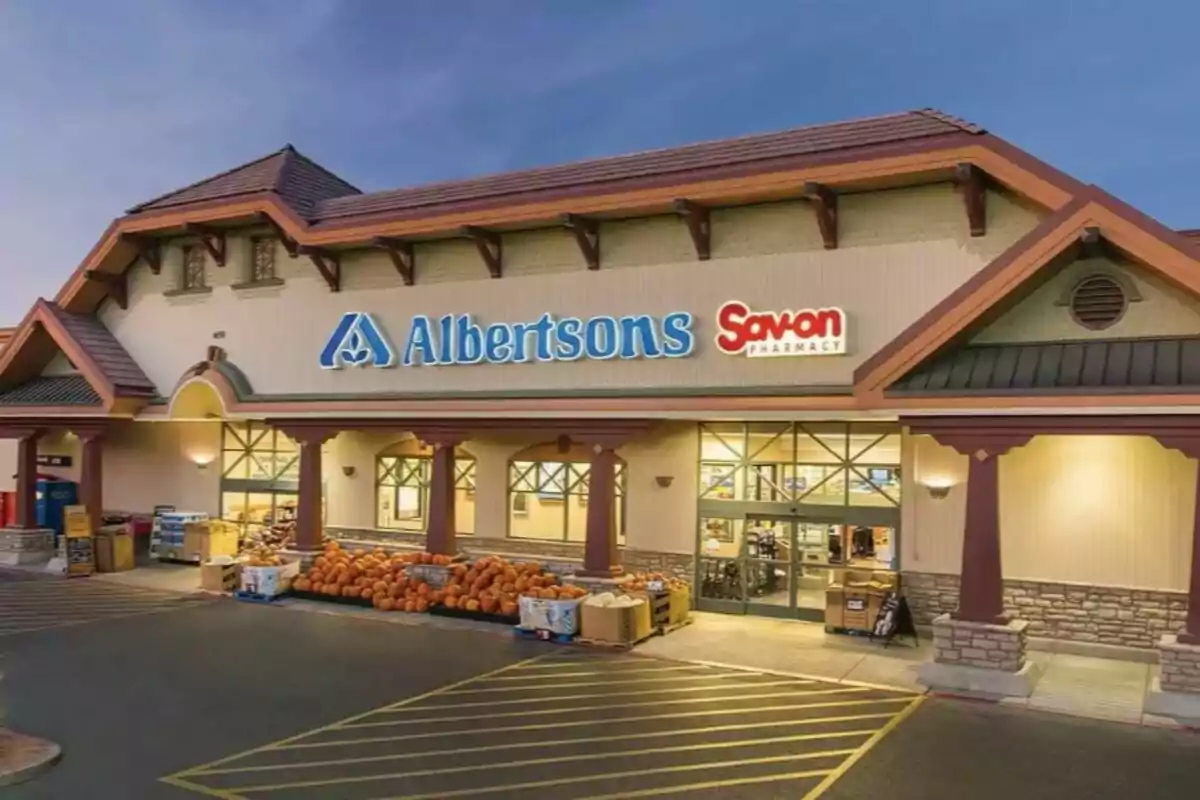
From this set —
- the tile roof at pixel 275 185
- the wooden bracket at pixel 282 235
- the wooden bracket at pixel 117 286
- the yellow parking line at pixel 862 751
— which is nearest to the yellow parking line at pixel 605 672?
the yellow parking line at pixel 862 751

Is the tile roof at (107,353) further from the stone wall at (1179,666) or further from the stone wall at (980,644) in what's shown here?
the stone wall at (1179,666)

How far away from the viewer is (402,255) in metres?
21.3

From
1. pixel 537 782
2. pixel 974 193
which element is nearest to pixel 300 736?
pixel 537 782

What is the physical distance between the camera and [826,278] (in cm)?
1709

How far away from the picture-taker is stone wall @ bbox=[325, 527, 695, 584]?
65.5ft

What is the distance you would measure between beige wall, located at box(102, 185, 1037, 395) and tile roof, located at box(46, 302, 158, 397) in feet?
1.25

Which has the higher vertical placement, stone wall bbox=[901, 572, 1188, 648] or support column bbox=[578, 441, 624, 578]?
support column bbox=[578, 441, 624, 578]

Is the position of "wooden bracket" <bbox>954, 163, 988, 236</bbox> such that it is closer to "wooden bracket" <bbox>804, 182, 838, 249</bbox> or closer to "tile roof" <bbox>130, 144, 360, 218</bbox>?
"wooden bracket" <bbox>804, 182, 838, 249</bbox>

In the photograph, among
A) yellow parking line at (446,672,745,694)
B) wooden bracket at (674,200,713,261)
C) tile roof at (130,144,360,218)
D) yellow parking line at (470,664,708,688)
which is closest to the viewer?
yellow parking line at (446,672,745,694)

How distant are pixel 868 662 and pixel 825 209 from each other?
7671mm

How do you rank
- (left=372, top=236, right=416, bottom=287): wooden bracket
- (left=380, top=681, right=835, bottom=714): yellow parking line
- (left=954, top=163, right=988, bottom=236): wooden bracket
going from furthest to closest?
1. (left=372, top=236, right=416, bottom=287): wooden bracket
2. (left=954, top=163, right=988, bottom=236): wooden bracket
3. (left=380, top=681, right=835, bottom=714): yellow parking line

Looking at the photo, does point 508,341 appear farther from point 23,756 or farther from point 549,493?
point 23,756

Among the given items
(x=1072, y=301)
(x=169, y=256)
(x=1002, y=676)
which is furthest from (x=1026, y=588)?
(x=169, y=256)

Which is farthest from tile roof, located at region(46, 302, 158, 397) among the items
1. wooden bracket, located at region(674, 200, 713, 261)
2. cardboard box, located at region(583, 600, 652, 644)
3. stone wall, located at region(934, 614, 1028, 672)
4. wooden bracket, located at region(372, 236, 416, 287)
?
stone wall, located at region(934, 614, 1028, 672)
